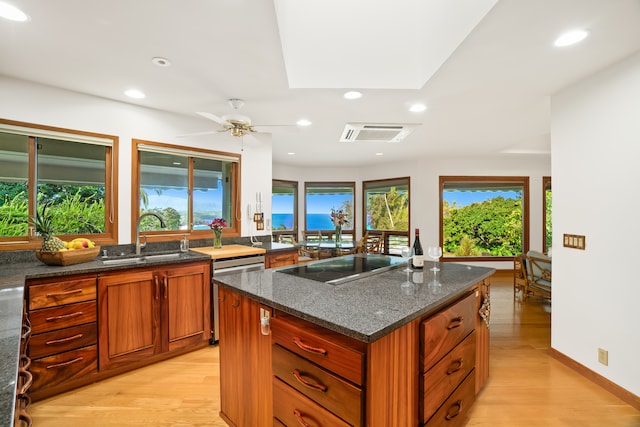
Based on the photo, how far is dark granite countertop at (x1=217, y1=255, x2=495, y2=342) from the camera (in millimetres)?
1083

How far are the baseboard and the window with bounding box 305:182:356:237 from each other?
4697 millimetres

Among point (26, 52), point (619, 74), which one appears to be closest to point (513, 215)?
point (619, 74)

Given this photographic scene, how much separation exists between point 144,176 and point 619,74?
4256mm

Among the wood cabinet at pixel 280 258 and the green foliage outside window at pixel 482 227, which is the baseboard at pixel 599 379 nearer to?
the wood cabinet at pixel 280 258

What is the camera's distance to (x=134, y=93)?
257 cm

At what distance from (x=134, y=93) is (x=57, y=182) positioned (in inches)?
42.7

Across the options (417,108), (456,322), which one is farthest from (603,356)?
(417,108)

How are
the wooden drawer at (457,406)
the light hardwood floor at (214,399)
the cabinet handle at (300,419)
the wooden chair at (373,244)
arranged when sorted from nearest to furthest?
the cabinet handle at (300,419), the wooden drawer at (457,406), the light hardwood floor at (214,399), the wooden chair at (373,244)

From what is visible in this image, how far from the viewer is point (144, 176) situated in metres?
3.04

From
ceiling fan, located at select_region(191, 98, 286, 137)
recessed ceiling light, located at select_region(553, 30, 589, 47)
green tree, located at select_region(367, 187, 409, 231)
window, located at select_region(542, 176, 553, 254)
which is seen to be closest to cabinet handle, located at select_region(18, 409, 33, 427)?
ceiling fan, located at select_region(191, 98, 286, 137)

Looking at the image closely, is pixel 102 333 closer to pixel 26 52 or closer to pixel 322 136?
pixel 26 52

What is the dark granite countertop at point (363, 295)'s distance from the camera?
1.08 m

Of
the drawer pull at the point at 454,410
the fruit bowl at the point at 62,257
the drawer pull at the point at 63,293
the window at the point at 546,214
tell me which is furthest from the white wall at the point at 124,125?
the window at the point at 546,214

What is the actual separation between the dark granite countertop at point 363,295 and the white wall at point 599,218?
38.9 inches
